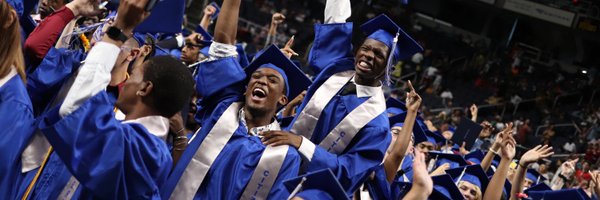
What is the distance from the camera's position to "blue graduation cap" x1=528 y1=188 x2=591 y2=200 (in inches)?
193

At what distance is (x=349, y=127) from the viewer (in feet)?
13.3

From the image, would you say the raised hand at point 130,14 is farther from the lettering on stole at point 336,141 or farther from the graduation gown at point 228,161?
the lettering on stole at point 336,141

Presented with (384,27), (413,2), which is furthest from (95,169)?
(413,2)

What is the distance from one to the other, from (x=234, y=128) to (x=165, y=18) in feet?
2.41

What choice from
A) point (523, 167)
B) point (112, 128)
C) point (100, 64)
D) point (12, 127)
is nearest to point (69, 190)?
point (12, 127)

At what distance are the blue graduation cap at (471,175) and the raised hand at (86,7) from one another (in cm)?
305

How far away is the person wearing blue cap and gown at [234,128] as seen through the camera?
142 inches

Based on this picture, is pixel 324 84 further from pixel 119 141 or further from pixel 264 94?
pixel 119 141

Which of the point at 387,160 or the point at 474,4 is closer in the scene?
the point at 387,160

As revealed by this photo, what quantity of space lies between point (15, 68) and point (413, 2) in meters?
24.2

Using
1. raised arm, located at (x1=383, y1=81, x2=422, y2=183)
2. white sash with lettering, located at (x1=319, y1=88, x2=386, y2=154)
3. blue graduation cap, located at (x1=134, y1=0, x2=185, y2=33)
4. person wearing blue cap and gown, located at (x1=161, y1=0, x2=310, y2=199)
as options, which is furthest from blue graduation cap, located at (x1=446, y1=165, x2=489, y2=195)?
blue graduation cap, located at (x1=134, y1=0, x2=185, y2=33)

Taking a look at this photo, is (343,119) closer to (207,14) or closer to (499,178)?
(499,178)

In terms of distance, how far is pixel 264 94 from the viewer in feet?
12.7

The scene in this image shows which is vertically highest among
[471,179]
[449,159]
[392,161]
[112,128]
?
[112,128]
